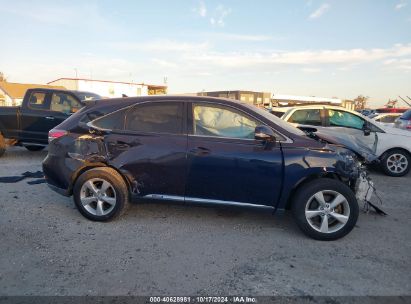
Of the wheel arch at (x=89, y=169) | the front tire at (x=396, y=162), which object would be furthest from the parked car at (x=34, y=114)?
the front tire at (x=396, y=162)

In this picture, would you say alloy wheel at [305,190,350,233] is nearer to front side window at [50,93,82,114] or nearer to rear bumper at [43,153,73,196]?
rear bumper at [43,153,73,196]

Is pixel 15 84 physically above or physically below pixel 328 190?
above

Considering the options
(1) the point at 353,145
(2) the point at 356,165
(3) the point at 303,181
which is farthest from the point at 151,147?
(1) the point at 353,145

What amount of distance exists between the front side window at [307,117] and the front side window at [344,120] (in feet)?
0.97

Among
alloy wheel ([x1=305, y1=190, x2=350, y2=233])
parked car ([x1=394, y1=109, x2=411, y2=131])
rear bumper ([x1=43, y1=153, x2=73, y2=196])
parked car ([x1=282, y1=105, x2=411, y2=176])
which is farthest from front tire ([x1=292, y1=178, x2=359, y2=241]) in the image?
parked car ([x1=394, y1=109, x2=411, y2=131])

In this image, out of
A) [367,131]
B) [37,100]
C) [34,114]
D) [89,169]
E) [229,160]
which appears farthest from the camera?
[37,100]

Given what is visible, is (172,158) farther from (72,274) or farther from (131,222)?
(72,274)

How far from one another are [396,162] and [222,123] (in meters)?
5.37

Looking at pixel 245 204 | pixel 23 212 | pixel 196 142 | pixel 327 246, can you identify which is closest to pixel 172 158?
pixel 196 142

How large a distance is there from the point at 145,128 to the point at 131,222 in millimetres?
1286

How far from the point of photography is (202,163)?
396cm

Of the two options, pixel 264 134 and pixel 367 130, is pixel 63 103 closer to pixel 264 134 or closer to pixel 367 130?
pixel 264 134

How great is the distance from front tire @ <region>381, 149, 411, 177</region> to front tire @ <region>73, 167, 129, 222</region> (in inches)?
240

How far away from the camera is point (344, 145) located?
14.8 ft
